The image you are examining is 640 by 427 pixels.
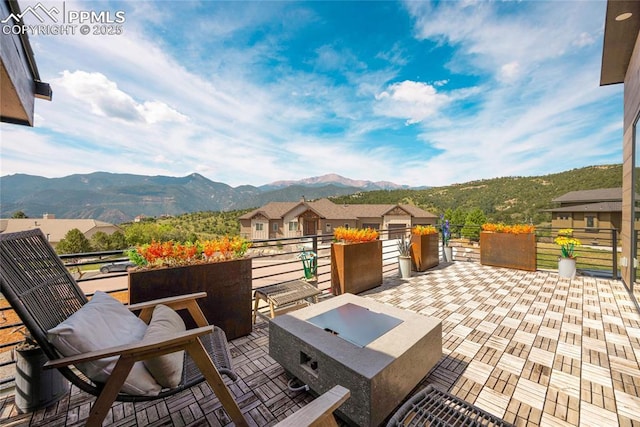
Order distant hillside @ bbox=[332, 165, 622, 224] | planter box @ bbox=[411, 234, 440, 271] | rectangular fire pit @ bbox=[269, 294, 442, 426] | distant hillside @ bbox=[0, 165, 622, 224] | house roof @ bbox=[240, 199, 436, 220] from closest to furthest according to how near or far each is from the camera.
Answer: rectangular fire pit @ bbox=[269, 294, 442, 426] < planter box @ bbox=[411, 234, 440, 271] < distant hillside @ bbox=[332, 165, 622, 224] < distant hillside @ bbox=[0, 165, 622, 224] < house roof @ bbox=[240, 199, 436, 220]

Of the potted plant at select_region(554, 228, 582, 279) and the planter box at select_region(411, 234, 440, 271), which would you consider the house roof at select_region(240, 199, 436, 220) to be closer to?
the planter box at select_region(411, 234, 440, 271)

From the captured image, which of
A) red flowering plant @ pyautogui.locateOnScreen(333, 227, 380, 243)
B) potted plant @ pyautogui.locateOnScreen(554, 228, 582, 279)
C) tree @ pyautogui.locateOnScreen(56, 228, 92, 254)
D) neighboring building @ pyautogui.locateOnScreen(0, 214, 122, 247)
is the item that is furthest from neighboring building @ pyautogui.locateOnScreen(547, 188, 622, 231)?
neighboring building @ pyautogui.locateOnScreen(0, 214, 122, 247)

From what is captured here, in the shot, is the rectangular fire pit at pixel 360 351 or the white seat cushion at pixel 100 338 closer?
the white seat cushion at pixel 100 338

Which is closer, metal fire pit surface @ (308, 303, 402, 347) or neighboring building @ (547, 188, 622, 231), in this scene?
metal fire pit surface @ (308, 303, 402, 347)

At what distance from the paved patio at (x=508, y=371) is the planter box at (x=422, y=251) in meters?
1.81

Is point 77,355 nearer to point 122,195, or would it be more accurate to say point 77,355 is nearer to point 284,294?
point 284,294

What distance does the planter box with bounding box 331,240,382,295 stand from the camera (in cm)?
Result: 404

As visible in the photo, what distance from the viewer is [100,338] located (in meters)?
1.30

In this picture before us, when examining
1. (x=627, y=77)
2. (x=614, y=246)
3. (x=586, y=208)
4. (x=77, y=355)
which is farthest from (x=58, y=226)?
(x=586, y=208)

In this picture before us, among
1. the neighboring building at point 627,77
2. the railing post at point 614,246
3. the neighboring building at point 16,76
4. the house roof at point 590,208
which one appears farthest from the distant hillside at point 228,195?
the railing post at point 614,246

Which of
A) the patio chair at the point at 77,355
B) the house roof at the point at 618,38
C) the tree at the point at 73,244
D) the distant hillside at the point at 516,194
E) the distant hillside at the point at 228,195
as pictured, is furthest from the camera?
the distant hillside at the point at 228,195

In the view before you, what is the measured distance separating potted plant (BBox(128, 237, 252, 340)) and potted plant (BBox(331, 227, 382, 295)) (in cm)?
168

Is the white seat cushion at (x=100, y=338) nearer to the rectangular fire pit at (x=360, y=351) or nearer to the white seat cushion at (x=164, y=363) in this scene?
the white seat cushion at (x=164, y=363)

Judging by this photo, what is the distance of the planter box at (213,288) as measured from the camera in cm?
221
